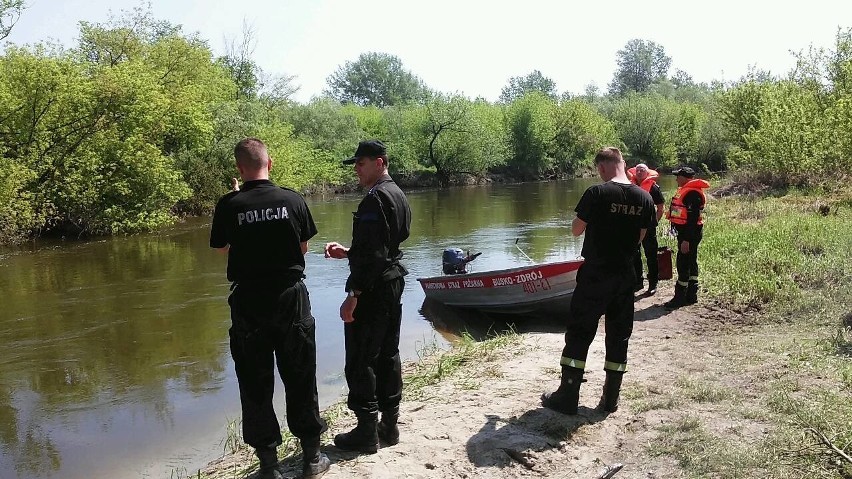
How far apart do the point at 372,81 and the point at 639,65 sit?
4863 cm

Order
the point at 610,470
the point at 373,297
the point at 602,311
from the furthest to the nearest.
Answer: the point at 602,311 → the point at 373,297 → the point at 610,470

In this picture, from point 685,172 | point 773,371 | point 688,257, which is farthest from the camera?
point 685,172

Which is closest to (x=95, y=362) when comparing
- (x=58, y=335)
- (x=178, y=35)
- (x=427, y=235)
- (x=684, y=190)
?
(x=58, y=335)

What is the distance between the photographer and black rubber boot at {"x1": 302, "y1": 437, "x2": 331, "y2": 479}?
12.7 ft

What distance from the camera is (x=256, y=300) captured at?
368 centimetres

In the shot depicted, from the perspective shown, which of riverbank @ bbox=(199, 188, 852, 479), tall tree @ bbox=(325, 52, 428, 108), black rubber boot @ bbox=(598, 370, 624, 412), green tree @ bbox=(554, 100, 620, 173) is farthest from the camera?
tall tree @ bbox=(325, 52, 428, 108)

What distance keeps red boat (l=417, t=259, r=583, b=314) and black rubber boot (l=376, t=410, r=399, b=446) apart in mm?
5185

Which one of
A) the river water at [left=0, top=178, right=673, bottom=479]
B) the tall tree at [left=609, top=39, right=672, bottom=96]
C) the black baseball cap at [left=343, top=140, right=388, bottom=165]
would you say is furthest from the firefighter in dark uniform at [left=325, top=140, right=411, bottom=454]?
the tall tree at [left=609, top=39, right=672, bottom=96]

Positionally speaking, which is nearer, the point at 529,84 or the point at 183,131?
the point at 183,131

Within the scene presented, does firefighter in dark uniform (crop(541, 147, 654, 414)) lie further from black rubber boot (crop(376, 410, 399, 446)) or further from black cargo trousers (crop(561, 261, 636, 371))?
black rubber boot (crop(376, 410, 399, 446))

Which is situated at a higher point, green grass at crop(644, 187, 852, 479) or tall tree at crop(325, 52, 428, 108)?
tall tree at crop(325, 52, 428, 108)

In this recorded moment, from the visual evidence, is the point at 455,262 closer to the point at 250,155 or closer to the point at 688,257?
the point at 688,257

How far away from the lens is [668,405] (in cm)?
477

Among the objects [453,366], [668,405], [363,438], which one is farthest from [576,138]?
[363,438]
